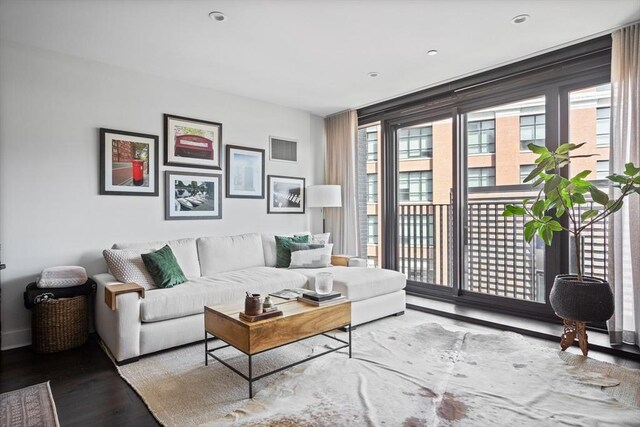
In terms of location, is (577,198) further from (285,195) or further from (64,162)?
(64,162)

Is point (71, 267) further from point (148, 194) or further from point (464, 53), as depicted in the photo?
point (464, 53)

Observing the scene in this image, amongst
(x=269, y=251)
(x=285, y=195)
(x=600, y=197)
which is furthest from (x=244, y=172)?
(x=600, y=197)

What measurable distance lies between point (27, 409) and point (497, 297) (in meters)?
3.92

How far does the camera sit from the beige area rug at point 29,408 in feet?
5.89

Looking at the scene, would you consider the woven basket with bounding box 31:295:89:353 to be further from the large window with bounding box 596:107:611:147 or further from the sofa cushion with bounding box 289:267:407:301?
the large window with bounding box 596:107:611:147

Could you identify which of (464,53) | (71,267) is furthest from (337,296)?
(464,53)

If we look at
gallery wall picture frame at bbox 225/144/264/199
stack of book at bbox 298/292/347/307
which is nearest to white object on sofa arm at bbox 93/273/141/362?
stack of book at bbox 298/292/347/307

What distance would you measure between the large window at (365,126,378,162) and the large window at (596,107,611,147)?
248 centimetres

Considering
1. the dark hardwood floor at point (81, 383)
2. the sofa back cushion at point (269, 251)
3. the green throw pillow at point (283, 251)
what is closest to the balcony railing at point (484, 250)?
the green throw pillow at point (283, 251)

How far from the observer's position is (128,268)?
2871 millimetres

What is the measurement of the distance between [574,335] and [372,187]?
2.98 m

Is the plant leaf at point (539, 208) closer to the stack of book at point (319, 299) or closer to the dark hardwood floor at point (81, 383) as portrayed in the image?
the stack of book at point (319, 299)

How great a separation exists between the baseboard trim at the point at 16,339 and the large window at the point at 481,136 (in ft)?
15.2

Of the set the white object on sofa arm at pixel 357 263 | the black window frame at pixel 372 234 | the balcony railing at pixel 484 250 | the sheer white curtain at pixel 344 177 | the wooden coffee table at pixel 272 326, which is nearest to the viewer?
the wooden coffee table at pixel 272 326
